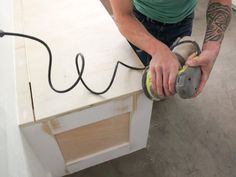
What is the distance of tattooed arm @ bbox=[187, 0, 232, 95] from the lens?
28.2 inches

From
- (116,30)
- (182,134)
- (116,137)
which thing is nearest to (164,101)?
(182,134)

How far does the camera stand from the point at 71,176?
1098 mm

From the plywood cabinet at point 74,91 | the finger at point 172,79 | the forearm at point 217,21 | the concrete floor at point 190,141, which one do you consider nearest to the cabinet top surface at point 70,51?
the plywood cabinet at point 74,91

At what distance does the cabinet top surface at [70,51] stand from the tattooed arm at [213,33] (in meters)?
0.19

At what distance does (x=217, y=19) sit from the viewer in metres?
0.87

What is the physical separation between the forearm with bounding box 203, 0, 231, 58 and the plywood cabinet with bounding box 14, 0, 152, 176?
259 mm

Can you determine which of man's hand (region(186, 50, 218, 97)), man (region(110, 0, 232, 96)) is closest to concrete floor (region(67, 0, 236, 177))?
man (region(110, 0, 232, 96))

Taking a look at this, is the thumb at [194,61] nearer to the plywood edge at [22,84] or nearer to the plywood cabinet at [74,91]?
the plywood cabinet at [74,91]

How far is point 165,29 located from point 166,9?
10 centimetres

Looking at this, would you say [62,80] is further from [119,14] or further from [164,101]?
[164,101]

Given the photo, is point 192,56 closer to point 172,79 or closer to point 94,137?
point 172,79

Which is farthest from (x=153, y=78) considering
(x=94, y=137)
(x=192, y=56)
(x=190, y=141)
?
(x=190, y=141)

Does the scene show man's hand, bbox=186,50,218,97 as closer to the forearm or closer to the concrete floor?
the forearm

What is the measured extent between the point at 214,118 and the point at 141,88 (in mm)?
701
